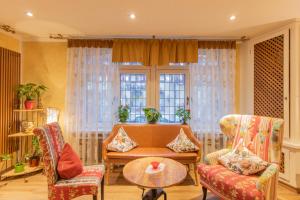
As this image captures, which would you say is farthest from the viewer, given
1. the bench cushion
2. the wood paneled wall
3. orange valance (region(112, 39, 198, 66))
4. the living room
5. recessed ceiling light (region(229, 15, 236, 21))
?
orange valance (region(112, 39, 198, 66))

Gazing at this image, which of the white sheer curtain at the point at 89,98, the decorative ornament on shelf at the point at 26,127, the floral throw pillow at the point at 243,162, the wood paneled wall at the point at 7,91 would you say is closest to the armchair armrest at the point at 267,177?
the floral throw pillow at the point at 243,162

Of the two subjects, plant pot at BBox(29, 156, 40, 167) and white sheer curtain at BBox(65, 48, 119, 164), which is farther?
white sheer curtain at BBox(65, 48, 119, 164)

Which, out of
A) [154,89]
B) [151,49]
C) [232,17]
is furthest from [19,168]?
[232,17]

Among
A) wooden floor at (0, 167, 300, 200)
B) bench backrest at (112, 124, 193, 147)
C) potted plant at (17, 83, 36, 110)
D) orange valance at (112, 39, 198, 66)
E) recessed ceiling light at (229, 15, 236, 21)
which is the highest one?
recessed ceiling light at (229, 15, 236, 21)

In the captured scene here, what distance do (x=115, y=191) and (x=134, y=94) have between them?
185cm

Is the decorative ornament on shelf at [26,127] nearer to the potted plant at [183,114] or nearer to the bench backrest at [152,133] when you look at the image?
the bench backrest at [152,133]

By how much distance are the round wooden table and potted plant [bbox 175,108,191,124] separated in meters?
1.40

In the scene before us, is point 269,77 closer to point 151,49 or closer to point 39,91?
point 151,49

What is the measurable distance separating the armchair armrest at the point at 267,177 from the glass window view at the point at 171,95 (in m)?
2.11

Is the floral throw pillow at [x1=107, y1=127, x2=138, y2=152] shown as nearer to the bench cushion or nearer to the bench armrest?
the bench cushion

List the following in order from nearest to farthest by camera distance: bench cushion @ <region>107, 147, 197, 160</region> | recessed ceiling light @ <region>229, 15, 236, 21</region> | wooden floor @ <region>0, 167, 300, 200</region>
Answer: wooden floor @ <region>0, 167, 300, 200</region> → recessed ceiling light @ <region>229, 15, 236, 21</region> → bench cushion @ <region>107, 147, 197, 160</region>

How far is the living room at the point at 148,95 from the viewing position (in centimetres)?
236

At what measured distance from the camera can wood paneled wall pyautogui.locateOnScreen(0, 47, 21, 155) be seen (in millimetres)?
3342

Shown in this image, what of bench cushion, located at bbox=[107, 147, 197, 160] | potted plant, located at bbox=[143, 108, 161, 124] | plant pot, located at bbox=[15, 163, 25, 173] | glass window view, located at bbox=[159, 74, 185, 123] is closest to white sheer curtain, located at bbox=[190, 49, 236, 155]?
glass window view, located at bbox=[159, 74, 185, 123]
